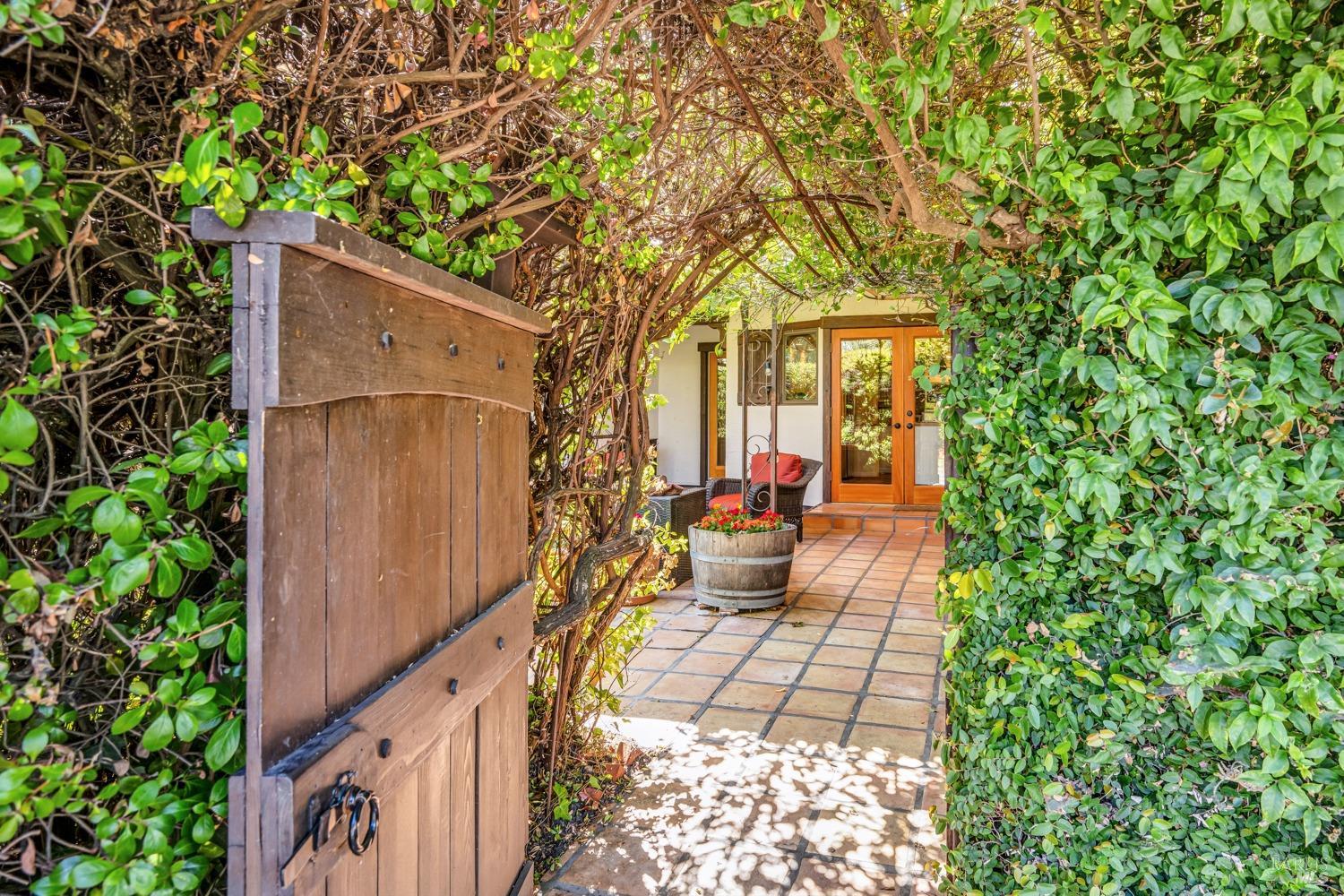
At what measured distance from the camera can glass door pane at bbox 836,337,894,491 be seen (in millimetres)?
9102

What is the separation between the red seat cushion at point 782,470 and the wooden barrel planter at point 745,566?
2.33m

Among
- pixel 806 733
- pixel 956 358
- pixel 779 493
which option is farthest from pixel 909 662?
pixel 779 493

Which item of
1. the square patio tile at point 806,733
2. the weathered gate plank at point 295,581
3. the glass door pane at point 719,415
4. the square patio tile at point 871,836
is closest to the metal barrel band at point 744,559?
the square patio tile at point 806,733

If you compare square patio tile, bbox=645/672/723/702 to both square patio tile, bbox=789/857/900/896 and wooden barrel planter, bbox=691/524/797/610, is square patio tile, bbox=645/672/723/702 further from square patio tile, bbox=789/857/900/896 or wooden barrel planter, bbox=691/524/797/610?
square patio tile, bbox=789/857/900/896

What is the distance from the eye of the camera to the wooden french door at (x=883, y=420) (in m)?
8.89

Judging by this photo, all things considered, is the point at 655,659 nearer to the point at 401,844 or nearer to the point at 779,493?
the point at 401,844

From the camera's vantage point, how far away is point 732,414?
9844 mm

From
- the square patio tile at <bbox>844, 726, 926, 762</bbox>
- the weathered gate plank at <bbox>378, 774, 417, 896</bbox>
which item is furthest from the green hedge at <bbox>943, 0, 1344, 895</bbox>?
the square patio tile at <bbox>844, 726, 926, 762</bbox>

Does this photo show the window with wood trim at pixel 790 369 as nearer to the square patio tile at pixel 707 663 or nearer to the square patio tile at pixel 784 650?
the square patio tile at pixel 784 650

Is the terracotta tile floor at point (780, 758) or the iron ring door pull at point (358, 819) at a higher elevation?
the iron ring door pull at point (358, 819)

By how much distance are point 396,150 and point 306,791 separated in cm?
108

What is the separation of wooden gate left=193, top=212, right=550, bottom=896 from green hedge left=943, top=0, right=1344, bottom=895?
43.4 inches

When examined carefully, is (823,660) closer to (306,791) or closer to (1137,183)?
(1137,183)

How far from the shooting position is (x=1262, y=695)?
1329mm
